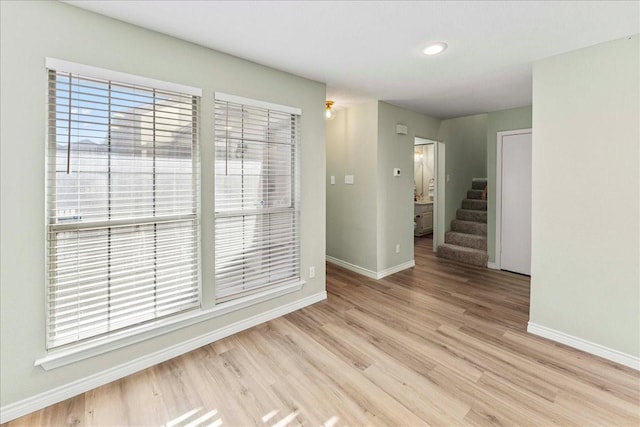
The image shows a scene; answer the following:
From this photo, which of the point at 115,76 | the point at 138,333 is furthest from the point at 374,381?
the point at 115,76

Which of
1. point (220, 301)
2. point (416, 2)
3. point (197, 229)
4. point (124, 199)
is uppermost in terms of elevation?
point (416, 2)

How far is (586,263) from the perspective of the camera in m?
2.32

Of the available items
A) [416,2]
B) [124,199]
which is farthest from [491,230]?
[124,199]

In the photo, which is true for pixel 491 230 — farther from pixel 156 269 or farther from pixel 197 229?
pixel 156 269

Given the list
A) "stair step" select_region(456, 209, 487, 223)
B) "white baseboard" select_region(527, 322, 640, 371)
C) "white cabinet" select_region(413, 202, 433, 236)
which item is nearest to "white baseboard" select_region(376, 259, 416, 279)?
"stair step" select_region(456, 209, 487, 223)

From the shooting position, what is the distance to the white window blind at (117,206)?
5.82 ft

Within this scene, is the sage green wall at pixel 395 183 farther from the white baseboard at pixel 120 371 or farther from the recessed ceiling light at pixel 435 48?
the white baseboard at pixel 120 371

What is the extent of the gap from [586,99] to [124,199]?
3.57m

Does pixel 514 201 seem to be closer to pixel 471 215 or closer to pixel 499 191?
pixel 499 191

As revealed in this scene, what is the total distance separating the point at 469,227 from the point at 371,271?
239cm

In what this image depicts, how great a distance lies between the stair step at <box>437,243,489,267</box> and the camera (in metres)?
4.61

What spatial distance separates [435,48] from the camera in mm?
2285

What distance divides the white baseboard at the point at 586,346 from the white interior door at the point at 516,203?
187cm

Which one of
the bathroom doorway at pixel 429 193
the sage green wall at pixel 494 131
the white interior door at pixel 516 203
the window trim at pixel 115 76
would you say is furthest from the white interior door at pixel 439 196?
the window trim at pixel 115 76
